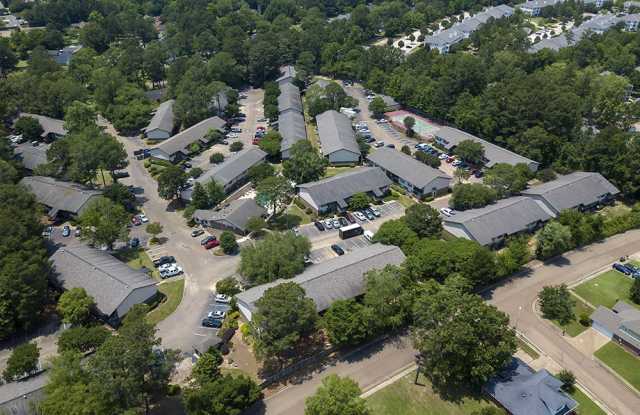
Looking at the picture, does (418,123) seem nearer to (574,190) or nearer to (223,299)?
(574,190)

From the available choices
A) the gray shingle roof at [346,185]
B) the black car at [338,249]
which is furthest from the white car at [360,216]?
the black car at [338,249]

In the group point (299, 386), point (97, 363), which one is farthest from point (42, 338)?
point (299, 386)

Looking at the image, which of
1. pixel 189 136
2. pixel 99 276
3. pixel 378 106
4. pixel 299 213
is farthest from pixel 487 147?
pixel 99 276

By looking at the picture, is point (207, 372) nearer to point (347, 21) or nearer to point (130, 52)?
point (130, 52)

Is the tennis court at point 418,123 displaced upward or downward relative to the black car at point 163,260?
downward

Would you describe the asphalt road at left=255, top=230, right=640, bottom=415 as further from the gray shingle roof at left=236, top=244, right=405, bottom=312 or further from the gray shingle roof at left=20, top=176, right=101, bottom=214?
the gray shingle roof at left=20, top=176, right=101, bottom=214

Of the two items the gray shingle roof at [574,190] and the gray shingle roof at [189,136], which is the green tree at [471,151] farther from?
the gray shingle roof at [189,136]

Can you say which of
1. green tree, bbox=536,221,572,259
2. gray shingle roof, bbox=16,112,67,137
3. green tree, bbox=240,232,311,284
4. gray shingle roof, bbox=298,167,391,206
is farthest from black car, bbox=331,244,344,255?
gray shingle roof, bbox=16,112,67,137
